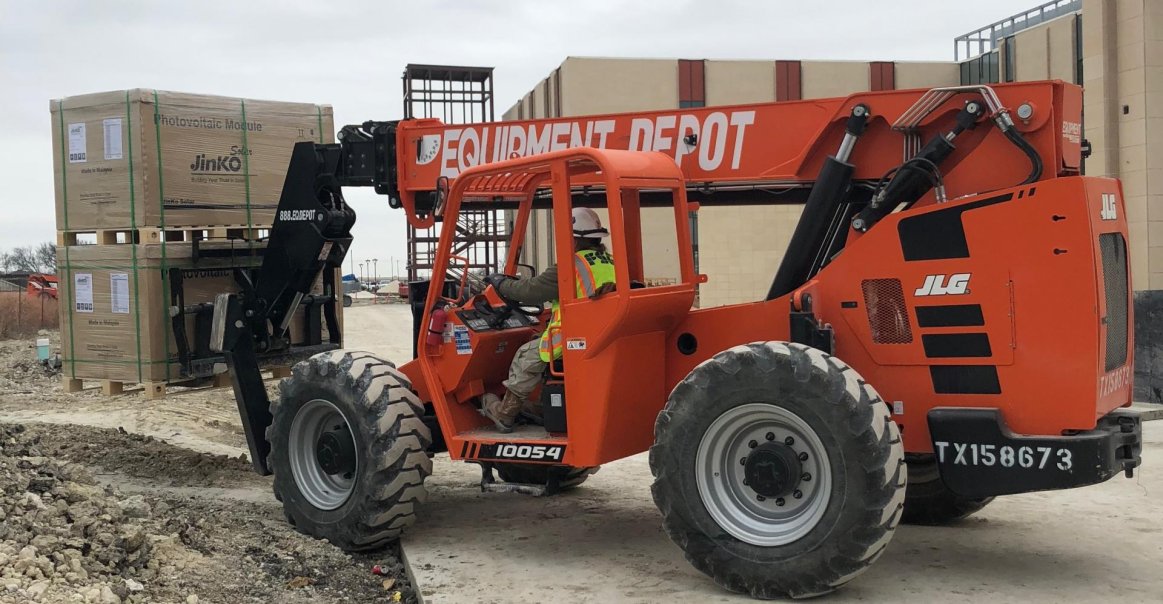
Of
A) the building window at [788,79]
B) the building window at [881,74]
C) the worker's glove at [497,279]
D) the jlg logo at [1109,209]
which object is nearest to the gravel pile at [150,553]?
the worker's glove at [497,279]

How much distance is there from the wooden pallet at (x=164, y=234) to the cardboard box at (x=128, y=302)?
95 millimetres

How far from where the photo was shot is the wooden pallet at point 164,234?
361 inches

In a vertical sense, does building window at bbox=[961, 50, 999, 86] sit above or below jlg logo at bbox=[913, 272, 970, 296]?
above

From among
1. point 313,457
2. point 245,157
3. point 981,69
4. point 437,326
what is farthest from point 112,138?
point 981,69

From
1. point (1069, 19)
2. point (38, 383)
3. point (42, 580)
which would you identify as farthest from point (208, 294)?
point (1069, 19)

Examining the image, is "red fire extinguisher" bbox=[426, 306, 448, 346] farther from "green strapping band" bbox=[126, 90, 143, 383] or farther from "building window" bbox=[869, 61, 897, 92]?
"building window" bbox=[869, 61, 897, 92]

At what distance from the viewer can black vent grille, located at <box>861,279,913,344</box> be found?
20.6 ft

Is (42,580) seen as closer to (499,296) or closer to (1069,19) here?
(499,296)

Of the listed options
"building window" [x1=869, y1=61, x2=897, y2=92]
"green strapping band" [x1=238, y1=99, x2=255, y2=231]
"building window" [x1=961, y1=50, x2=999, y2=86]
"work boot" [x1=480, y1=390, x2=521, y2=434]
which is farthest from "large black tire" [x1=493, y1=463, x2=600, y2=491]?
"building window" [x1=869, y1=61, x2=897, y2=92]

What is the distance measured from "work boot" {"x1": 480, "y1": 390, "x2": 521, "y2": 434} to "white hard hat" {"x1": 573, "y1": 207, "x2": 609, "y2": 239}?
1.19 meters

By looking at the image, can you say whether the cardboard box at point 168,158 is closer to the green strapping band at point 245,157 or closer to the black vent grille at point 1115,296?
the green strapping band at point 245,157

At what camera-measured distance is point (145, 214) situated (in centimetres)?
907

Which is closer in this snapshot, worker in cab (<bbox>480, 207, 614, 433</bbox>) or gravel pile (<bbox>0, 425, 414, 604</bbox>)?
gravel pile (<bbox>0, 425, 414, 604</bbox>)

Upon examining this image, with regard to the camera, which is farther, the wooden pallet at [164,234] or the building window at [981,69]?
the building window at [981,69]
